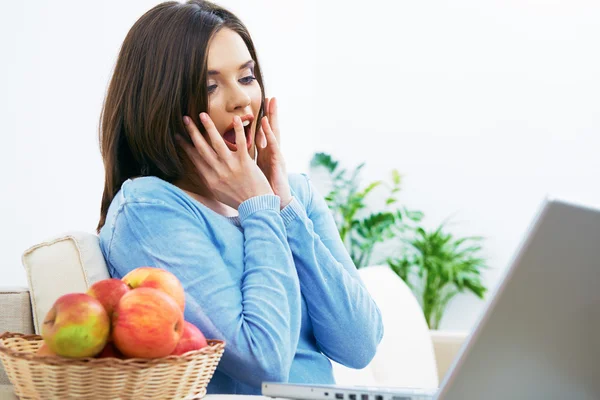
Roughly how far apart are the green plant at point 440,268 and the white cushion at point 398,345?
6.65ft

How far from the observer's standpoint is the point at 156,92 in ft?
4.77

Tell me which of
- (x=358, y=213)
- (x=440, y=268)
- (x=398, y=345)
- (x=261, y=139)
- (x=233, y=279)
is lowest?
(x=440, y=268)

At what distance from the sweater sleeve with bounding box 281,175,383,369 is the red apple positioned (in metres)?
0.63

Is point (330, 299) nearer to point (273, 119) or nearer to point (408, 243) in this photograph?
point (273, 119)

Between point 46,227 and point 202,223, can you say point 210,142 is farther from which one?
point 46,227

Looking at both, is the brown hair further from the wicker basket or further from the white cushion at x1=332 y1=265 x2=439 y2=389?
the white cushion at x1=332 y1=265 x2=439 y2=389

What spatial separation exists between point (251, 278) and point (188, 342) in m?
0.42

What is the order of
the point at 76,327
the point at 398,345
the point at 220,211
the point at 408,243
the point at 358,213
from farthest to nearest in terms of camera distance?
the point at 358,213 → the point at 408,243 → the point at 398,345 → the point at 220,211 → the point at 76,327

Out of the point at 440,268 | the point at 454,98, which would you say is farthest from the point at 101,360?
the point at 454,98

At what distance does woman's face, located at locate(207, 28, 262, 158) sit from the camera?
1.50 m

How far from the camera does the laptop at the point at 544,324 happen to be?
0.67 metres

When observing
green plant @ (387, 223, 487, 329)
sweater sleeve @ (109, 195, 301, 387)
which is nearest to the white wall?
green plant @ (387, 223, 487, 329)

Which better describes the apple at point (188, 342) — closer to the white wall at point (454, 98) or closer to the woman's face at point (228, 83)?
the woman's face at point (228, 83)

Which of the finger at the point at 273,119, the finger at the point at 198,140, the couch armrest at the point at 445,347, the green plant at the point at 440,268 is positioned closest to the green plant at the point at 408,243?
the green plant at the point at 440,268
